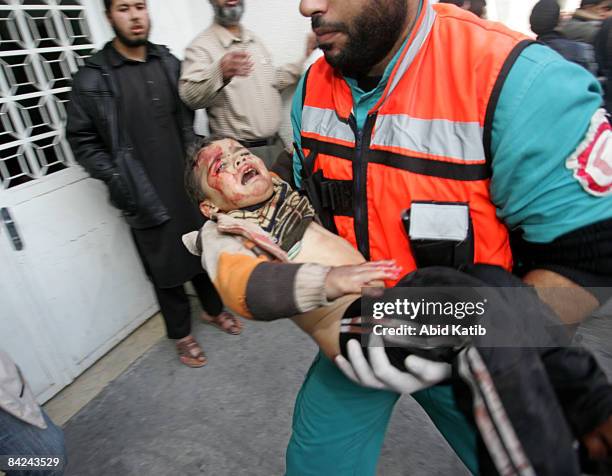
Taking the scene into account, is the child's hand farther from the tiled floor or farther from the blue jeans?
the tiled floor

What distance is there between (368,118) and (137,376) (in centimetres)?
243

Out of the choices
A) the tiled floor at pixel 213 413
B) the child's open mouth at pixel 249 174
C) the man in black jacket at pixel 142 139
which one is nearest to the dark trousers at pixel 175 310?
the man in black jacket at pixel 142 139

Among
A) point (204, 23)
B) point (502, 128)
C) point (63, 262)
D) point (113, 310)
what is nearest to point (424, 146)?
point (502, 128)

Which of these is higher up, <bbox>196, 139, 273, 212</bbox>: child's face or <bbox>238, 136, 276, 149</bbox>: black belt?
<bbox>196, 139, 273, 212</bbox>: child's face

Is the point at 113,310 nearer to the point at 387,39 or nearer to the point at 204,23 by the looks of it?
the point at 204,23

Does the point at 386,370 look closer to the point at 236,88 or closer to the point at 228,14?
the point at 236,88

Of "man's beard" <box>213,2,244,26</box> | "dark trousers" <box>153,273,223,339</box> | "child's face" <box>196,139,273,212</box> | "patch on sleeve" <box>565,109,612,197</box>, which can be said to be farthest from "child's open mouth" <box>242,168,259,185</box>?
"man's beard" <box>213,2,244,26</box>

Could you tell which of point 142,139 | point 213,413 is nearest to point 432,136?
point 142,139

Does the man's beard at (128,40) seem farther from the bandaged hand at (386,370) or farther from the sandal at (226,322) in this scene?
the bandaged hand at (386,370)

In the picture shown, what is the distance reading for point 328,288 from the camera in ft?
3.34

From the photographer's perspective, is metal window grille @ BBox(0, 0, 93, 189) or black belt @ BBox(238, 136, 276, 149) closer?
metal window grille @ BBox(0, 0, 93, 189)

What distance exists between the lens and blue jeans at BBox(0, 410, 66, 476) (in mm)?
1505

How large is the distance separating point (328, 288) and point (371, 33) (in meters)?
0.70

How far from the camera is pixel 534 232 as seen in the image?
1029 millimetres
